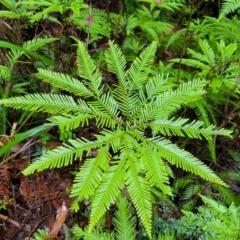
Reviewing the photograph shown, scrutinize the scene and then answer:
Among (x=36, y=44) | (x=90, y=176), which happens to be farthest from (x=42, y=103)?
(x=36, y=44)

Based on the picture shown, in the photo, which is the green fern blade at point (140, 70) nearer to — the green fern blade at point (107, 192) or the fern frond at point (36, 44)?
the green fern blade at point (107, 192)

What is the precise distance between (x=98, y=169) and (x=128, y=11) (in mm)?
1876

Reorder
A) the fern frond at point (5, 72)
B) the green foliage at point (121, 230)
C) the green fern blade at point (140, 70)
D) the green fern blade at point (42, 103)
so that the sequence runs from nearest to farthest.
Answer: the green fern blade at point (42, 103) < the green fern blade at point (140, 70) < the green foliage at point (121, 230) < the fern frond at point (5, 72)

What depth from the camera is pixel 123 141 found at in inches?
62.3

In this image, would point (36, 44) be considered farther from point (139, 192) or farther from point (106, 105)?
point (139, 192)

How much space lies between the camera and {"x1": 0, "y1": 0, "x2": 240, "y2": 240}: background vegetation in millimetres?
1529

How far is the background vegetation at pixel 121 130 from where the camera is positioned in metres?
1.53

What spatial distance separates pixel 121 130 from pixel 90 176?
0.28 metres

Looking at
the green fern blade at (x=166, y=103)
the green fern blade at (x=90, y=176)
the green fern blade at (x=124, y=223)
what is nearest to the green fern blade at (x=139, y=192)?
the green fern blade at (x=90, y=176)

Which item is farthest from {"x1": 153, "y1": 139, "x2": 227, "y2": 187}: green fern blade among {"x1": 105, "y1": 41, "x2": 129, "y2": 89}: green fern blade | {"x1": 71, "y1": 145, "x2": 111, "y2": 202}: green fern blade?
{"x1": 105, "y1": 41, "x2": 129, "y2": 89}: green fern blade

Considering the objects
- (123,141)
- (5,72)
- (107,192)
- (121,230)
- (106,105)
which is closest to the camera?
(107,192)

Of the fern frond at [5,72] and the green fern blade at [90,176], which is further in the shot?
the fern frond at [5,72]

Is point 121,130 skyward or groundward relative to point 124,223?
skyward

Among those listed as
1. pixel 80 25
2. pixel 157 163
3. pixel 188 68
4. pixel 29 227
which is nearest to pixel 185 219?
pixel 157 163
